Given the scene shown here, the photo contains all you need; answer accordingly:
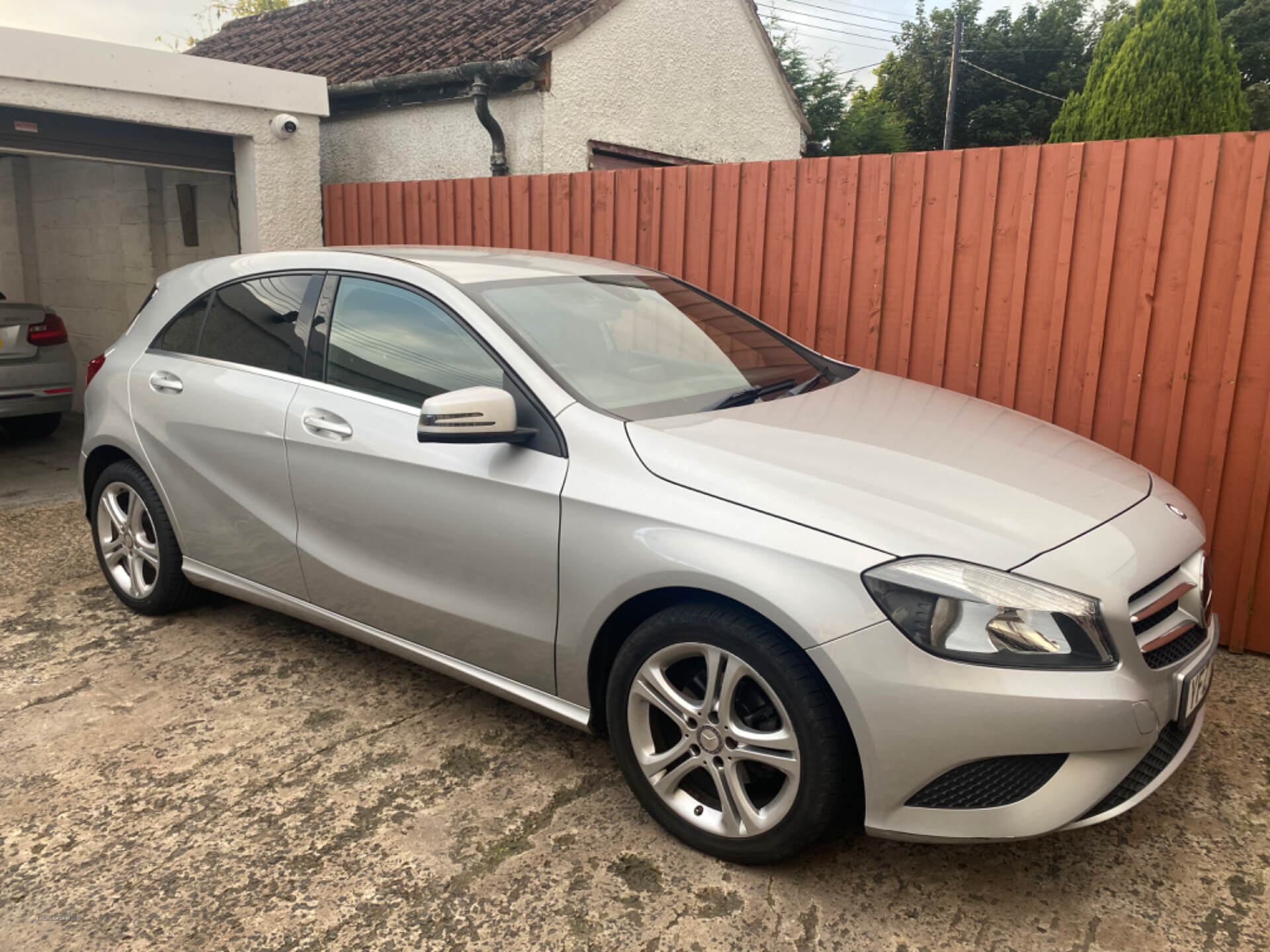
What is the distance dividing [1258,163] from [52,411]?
794 centimetres

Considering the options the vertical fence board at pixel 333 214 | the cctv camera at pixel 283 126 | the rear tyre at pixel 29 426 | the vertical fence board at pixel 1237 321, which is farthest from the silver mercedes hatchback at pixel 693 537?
the rear tyre at pixel 29 426

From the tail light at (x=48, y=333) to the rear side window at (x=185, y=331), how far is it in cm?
407

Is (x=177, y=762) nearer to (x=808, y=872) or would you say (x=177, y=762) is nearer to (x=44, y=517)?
(x=808, y=872)

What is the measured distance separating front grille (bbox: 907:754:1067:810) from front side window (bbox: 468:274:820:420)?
4.16 ft

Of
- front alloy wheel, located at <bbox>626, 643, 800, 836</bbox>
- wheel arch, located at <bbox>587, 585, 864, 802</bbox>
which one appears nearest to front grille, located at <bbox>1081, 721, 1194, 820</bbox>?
wheel arch, located at <bbox>587, 585, 864, 802</bbox>

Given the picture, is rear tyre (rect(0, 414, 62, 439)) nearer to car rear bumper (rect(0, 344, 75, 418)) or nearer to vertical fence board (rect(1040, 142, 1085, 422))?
car rear bumper (rect(0, 344, 75, 418))

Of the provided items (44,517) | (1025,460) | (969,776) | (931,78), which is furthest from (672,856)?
(931,78)

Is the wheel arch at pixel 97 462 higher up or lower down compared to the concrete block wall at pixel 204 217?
lower down

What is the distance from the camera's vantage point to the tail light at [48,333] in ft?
24.2

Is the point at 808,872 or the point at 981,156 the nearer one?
the point at 808,872

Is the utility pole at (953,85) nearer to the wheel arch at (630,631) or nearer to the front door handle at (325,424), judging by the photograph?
the front door handle at (325,424)

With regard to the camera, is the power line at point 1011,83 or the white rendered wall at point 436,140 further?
the power line at point 1011,83

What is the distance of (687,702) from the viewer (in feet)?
8.50

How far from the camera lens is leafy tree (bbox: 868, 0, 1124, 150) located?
34906 millimetres
